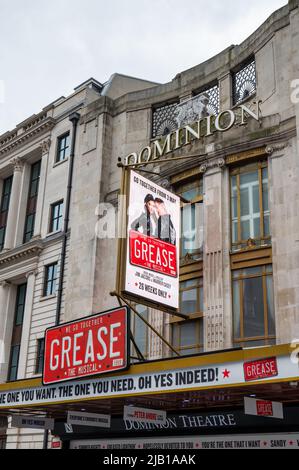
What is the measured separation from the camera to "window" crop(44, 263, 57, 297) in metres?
27.0

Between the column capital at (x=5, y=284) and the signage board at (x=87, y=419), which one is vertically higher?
the column capital at (x=5, y=284)

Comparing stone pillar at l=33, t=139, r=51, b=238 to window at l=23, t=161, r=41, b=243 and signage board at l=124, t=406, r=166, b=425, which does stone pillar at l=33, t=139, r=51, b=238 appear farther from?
signage board at l=124, t=406, r=166, b=425

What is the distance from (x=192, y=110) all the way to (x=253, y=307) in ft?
28.0

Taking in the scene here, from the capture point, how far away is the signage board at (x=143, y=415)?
1433 cm

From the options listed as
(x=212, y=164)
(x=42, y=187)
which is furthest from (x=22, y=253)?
(x=212, y=164)

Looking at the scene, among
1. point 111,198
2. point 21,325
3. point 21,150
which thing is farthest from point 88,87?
point 21,325

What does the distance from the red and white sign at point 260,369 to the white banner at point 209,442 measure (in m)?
4.15

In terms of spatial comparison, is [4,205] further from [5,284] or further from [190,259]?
[190,259]

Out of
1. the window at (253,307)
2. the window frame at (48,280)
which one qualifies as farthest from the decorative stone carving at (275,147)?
the window frame at (48,280)

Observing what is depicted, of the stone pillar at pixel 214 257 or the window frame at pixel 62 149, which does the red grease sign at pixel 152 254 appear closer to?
the stone pillar at pixel 214 257

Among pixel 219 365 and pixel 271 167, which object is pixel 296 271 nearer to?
pixel 271 167

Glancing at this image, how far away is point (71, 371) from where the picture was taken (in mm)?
16109

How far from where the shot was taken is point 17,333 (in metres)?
29.1

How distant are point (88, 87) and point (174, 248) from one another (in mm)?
13989
